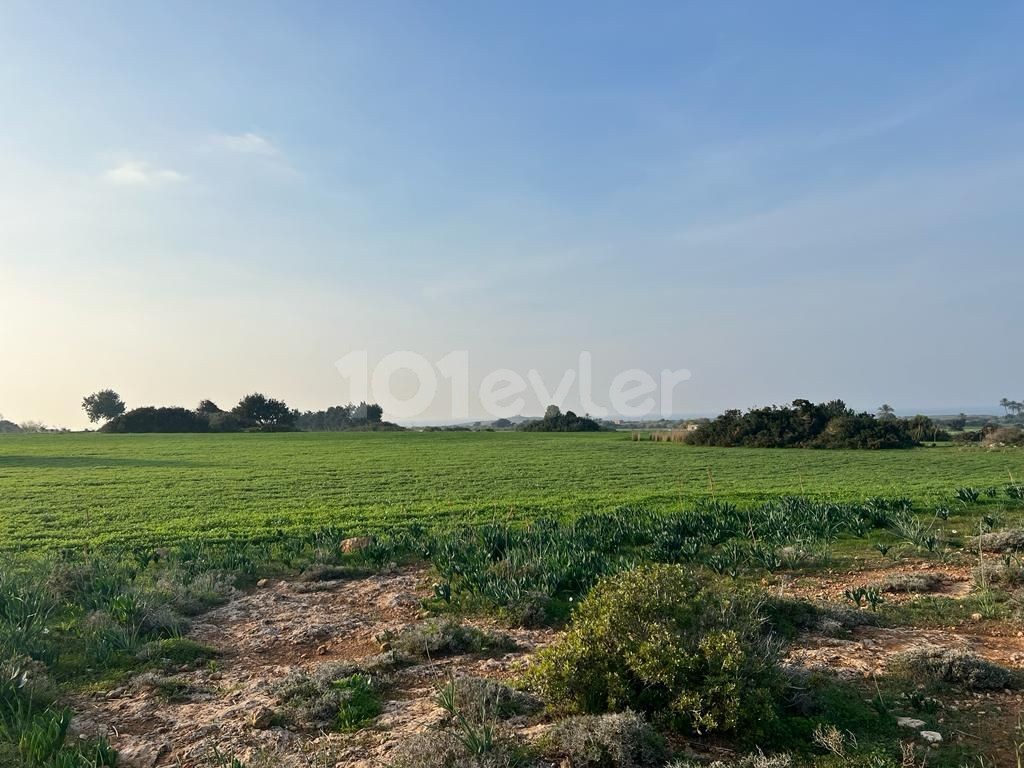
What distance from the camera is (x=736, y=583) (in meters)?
7.48

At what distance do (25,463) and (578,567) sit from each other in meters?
30.9

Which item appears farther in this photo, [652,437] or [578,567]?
[652,437]

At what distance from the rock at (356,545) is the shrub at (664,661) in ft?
18.1

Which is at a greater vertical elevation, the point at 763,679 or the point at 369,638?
the point at 763,679

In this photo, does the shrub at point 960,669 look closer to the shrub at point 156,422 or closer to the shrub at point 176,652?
the shrub at point 176,652

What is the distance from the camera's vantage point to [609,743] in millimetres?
3523

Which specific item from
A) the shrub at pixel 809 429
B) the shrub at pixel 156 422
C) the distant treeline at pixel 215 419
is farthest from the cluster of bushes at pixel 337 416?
the shrub at pixel 809 429

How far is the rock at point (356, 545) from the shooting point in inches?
374

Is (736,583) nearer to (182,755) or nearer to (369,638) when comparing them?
(369,638)

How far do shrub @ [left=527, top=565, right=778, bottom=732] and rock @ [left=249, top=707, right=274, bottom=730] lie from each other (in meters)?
1.62

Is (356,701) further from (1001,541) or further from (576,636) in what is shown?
(1001,541)

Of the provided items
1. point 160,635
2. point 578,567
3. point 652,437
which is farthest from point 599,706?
point 652,437

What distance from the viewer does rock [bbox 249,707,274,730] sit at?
13.8 ft

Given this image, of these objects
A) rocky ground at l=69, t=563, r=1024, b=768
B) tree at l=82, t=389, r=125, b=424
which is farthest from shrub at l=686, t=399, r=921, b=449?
tree at l=82, t=389, r=125, b=424
